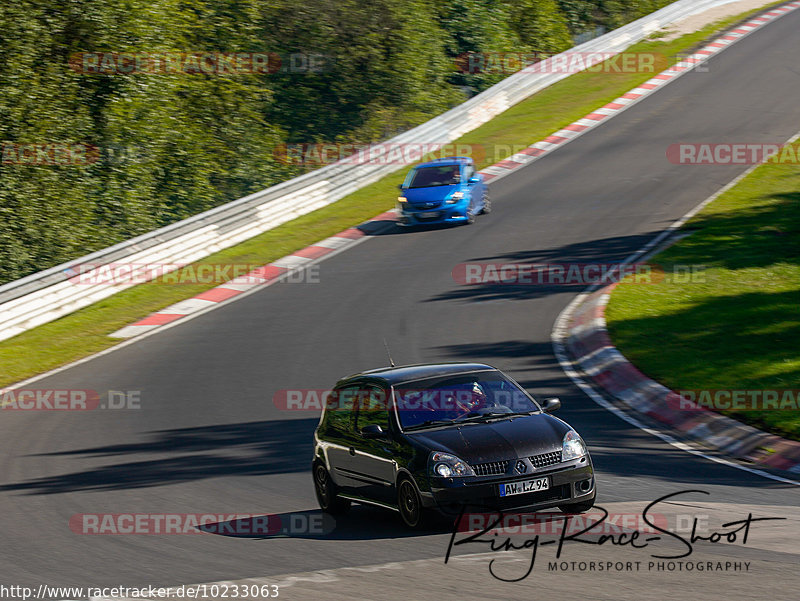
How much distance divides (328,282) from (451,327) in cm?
516

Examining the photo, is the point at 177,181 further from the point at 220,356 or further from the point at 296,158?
the point at 220,356

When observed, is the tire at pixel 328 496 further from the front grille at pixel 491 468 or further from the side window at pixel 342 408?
the front grille at pixel 491 468

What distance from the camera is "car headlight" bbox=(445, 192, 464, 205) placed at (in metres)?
26.6

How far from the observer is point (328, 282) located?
74.4 feet

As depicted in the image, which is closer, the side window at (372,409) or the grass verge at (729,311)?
the side window at (372,409)

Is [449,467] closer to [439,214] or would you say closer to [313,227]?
[439,214]

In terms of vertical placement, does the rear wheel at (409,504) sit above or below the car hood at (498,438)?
below

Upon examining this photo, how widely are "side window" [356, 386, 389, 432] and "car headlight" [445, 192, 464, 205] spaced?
55.7ft

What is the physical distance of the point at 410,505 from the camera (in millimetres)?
8883

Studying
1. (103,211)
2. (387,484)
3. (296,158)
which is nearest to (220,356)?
(387,484)

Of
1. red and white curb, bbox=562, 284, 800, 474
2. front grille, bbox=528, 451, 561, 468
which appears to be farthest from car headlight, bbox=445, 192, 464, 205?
front grille, bbox=528, 451, 561, 468

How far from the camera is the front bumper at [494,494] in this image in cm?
848

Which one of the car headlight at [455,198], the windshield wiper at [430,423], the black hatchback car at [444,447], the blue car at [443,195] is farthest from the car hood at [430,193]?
the windshield wiper at [430,423]

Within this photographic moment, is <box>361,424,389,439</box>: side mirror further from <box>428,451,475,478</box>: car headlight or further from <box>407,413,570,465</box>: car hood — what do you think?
<box>428,451,475,478</box>: car headlight
